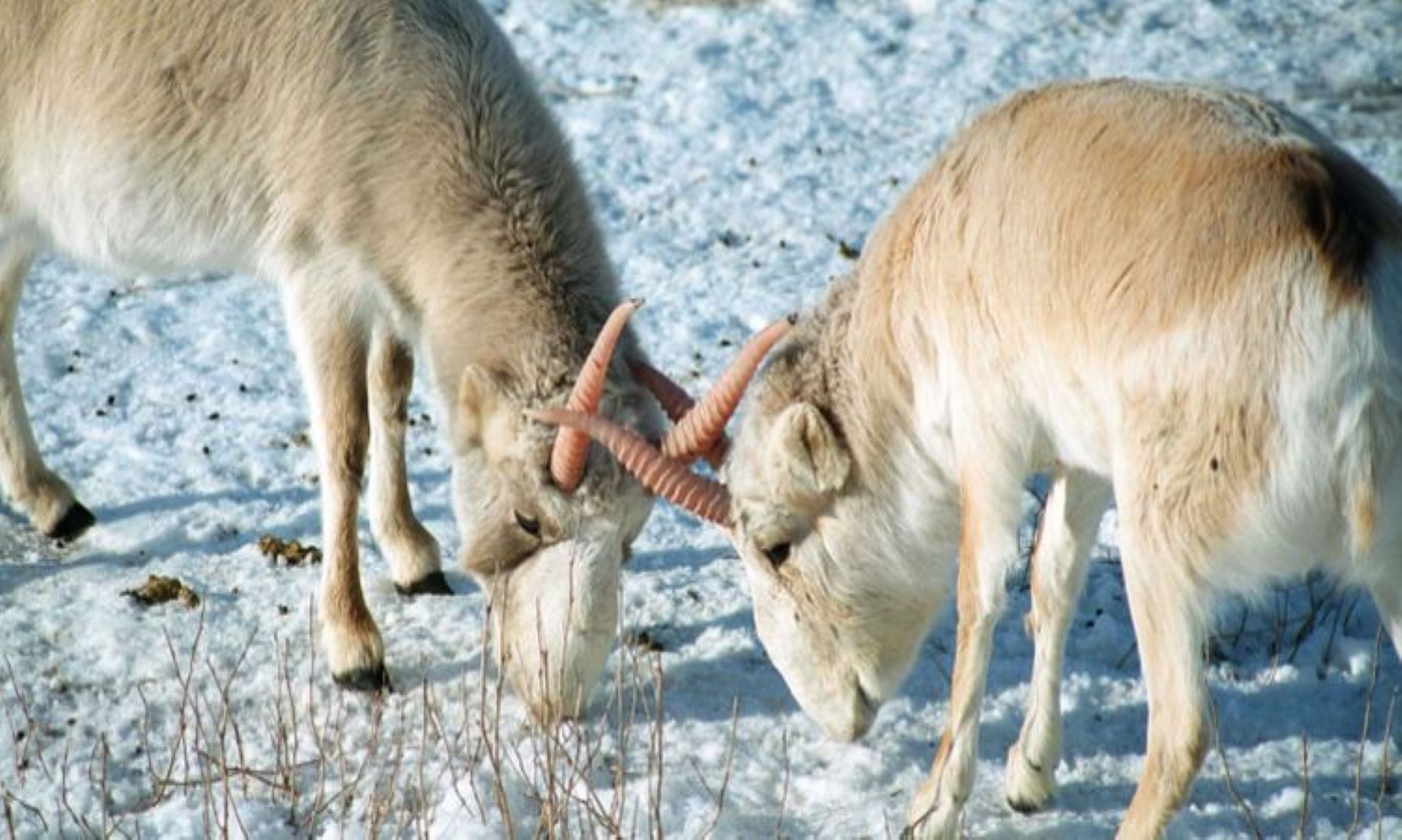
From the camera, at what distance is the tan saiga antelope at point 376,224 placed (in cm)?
580

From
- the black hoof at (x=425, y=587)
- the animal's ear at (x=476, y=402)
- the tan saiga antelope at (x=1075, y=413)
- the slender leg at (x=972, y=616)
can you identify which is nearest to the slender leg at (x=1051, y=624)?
the tan saiga antelope at (x=1075, y=413)

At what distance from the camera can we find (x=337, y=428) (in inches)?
249

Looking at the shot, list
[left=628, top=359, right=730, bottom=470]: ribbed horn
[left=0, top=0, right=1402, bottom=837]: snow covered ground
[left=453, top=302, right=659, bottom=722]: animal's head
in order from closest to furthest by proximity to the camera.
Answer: [left=0, top=0, right=1402, bottom=837]: snow covered ground < [left=453, top=302, right=659, bottom=722]: animal's head < [left=628, top=359, right=730, bottom=470]: ribbed horn

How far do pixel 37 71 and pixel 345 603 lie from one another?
2146mm

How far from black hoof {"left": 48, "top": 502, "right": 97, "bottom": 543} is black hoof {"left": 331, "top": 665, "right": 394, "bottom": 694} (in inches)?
58.9

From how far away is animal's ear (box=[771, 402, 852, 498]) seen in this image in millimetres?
5344

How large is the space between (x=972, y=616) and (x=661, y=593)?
1790 millimetres

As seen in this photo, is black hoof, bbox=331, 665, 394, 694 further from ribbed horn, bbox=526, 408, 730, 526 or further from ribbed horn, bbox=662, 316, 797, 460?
ribbed horn, bbox=662, 316, 797, 460

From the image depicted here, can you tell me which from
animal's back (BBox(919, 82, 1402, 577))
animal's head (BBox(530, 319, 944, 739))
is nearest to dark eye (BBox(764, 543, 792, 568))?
animal's head (BBox(530, 319, 944, 739))

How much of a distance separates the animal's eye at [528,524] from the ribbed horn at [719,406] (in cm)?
50

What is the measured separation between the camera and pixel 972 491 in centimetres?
495

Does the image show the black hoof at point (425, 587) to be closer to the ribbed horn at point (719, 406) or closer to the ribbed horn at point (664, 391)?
the ribbed horn at point (664, 391)

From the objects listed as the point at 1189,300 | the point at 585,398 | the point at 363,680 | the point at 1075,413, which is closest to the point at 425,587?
the point at 363,680

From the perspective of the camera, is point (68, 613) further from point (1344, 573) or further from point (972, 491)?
point (1344, 573)
